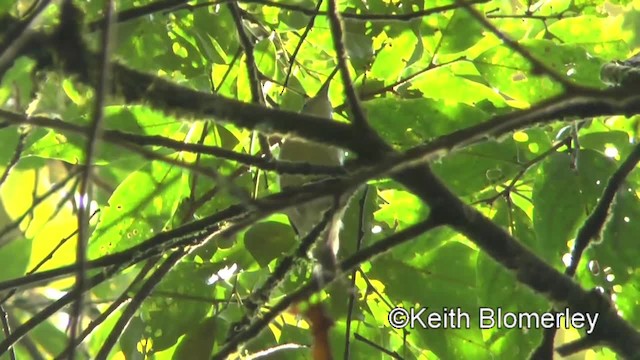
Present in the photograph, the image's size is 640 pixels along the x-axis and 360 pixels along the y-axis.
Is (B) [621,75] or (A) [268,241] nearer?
(B) [621,75]

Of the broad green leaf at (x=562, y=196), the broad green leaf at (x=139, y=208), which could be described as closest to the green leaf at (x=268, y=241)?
the broad green leaf at (x=139, y=208)

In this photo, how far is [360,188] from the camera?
658mm

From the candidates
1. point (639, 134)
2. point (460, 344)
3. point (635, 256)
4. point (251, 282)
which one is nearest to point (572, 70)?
point (639, 134)

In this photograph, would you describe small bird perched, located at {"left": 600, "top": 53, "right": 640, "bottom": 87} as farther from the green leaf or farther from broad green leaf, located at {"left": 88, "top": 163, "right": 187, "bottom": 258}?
broad green leaf, located at {"left": 88, "top": 163, "right": 187, "bottom": 258}

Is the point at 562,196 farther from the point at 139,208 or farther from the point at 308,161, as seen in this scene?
the point at 139,208

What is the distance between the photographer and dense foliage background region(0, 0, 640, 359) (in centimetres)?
62

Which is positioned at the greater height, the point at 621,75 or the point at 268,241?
the point at 621,75

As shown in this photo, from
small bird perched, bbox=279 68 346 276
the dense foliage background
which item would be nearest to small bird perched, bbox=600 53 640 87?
the dense foliage background

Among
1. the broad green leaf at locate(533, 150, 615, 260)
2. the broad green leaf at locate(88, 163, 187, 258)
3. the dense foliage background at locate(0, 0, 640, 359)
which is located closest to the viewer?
the dense foliage background at locate(0, 0, 640, 359)

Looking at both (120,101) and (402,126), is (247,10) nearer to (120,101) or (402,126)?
(402,126)

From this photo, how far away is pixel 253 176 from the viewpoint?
0.92 metres

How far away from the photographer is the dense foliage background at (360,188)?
0.62 meters

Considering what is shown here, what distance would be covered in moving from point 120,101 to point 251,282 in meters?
0.44

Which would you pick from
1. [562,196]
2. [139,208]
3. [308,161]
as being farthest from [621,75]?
[139,208]
